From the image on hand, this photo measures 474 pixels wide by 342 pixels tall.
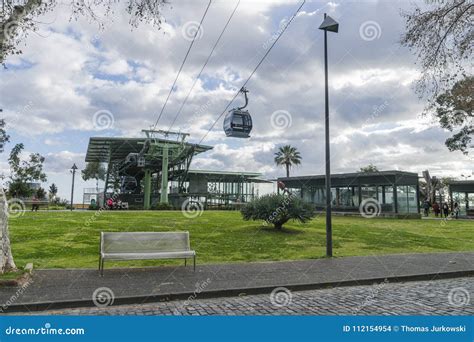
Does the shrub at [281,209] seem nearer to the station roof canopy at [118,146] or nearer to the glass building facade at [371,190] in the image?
the glass building facade at [371,190]

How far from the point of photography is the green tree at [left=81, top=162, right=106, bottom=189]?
77125mm

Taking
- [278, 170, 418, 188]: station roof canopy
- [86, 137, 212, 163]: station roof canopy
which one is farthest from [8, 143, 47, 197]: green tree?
[278, 170, 418, 188]: station roof canopy

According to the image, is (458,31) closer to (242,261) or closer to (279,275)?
(279,275)

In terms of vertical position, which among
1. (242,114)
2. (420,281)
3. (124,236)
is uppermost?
(242,114)

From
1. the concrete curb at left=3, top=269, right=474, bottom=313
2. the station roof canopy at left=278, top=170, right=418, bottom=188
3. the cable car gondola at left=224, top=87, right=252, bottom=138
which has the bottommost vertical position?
the concrete curb at left=3, top=269, right=474, bottom=313

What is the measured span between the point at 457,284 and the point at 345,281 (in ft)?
7.74

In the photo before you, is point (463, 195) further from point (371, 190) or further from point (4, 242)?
point (4, 242)

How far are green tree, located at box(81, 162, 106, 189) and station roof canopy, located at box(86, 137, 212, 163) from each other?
60.8ft

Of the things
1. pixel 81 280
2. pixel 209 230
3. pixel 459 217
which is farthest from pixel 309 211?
pixel 459 217

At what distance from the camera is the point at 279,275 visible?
7902 mm

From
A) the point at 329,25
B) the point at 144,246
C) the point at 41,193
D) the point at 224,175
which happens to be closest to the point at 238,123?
the point at 329,25

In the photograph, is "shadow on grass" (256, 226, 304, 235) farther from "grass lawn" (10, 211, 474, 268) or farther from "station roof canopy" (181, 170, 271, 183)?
"station roof canopy" (181, 170, 271, 183)

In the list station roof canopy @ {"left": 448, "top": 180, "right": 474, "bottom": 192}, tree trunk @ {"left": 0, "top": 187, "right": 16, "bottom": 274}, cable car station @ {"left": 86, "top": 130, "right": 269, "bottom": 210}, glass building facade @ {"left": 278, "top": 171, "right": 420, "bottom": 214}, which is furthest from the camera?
cable car station @ {"left": 86, "top": 130, "right": 269, "bottom": 210}

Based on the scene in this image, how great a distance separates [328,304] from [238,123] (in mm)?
11093
